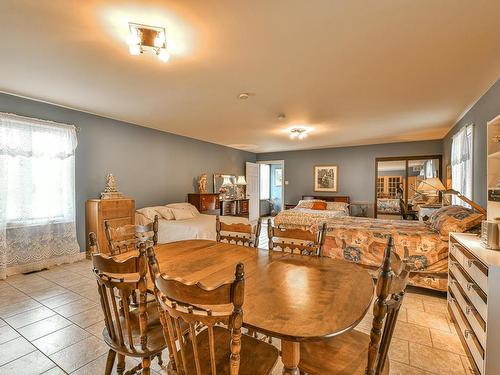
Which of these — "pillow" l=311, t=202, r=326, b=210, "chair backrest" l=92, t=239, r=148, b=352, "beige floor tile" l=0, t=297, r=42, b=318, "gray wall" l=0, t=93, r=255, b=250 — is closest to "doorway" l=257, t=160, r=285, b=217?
"gray wall" l=0, t=93, r=255, b=250

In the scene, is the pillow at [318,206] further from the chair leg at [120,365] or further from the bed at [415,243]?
the chair leg at [120,365]

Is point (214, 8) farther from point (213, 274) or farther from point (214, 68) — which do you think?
point (213, 274)

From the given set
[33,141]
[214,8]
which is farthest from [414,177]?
[33,141]

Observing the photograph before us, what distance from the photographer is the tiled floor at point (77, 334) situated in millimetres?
1855

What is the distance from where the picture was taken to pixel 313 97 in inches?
138

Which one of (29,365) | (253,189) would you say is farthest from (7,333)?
(253,189)

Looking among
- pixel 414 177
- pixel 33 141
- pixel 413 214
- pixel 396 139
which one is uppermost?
pixel 396 139

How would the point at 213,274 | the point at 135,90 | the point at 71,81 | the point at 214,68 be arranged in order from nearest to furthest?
the point at 213,274 < the point at 214,68 < the point at 71,81 < the point at 135,90

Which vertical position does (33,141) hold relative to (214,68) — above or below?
below

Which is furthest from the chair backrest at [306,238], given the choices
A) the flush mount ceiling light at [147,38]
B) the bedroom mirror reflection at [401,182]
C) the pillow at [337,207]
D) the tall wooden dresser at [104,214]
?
the bedroom mirror reflection at [401,182]

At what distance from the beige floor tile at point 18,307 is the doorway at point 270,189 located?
25.4 ft

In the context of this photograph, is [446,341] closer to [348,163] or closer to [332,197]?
[332,197]

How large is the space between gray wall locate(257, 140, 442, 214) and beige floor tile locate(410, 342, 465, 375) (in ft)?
19.0

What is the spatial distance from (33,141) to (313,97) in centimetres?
414
